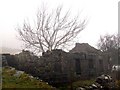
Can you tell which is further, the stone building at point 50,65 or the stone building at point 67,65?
the stone building at point 67,65

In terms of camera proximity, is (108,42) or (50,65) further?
(108,42)

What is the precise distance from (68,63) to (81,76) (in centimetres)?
355

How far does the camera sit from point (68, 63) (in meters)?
21.1

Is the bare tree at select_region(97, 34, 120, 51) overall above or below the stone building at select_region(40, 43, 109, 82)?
above

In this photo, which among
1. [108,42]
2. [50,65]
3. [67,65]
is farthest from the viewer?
[108,42]

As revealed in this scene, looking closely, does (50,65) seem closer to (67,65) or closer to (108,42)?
(67,65)

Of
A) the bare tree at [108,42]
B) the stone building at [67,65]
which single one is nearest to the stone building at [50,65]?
the stone building at [67,65]

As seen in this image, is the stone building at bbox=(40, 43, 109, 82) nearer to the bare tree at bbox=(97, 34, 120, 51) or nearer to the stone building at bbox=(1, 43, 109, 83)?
the stone building at bbox=(1, 43, 109, 83)

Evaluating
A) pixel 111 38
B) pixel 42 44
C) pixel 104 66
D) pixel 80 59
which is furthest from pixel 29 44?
pixel 111 38

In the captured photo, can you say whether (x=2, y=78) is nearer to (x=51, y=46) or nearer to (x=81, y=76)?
(x=81, y=76)

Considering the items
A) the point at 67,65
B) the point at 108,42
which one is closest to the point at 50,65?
the point at 67,65

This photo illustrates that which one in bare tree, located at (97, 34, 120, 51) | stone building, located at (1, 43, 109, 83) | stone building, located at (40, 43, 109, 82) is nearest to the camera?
stone building, located at (1, 43, 109, 83)

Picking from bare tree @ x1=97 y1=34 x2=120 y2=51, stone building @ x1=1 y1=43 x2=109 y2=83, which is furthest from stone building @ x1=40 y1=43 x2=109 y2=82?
bare tree @ x1=97 y1=34 x2=120 y2=51

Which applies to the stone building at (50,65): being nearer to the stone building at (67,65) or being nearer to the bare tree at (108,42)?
the stone building at (67,65)
